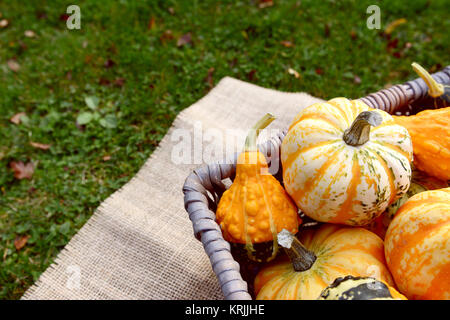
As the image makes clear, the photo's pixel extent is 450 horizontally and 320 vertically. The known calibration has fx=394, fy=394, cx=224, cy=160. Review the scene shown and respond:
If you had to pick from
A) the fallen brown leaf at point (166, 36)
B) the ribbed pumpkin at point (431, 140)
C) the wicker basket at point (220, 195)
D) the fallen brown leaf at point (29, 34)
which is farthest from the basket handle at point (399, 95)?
the fallen brown leaf at point (29, 34)

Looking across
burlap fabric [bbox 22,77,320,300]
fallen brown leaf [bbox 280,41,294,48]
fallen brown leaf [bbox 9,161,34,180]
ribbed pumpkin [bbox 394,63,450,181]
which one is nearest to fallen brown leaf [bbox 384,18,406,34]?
fallen brown leaf [bbox 280,41,294,48]

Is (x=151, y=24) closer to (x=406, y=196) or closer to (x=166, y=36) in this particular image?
(x=166, y=36)

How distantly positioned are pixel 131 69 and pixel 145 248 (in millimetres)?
1696

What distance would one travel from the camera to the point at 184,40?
3385 millimetres

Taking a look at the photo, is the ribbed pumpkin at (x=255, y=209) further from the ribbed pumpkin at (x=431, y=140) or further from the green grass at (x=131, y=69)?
the green grass at (x=131, y=69)

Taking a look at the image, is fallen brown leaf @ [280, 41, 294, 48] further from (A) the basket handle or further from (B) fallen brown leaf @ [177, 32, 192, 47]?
(A) the basket handle

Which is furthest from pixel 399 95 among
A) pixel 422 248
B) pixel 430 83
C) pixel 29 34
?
pixel 29 34

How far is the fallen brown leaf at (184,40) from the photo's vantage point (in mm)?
3367

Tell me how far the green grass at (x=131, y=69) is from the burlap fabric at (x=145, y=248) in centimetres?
31

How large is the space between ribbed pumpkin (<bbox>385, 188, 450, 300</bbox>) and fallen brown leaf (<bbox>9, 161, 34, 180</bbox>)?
90.9 inches

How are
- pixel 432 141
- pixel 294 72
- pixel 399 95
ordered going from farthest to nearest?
pixel 294 72 < pixel 399 95 < pixel 432 141

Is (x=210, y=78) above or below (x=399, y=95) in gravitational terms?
below

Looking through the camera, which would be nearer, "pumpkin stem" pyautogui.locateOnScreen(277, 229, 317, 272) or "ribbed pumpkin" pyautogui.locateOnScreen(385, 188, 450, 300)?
"ribbed pumpkin" pyautogui.locateOnScreen(385, 188, 450, 300)

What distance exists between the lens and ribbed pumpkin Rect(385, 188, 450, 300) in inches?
45.4
